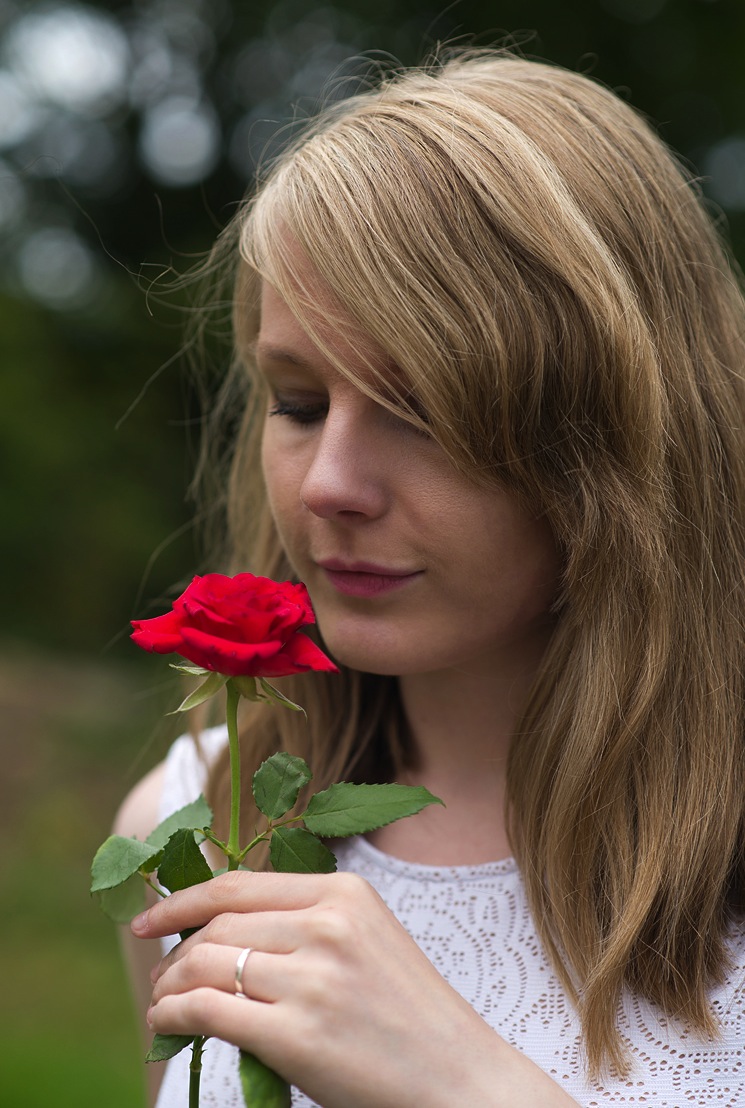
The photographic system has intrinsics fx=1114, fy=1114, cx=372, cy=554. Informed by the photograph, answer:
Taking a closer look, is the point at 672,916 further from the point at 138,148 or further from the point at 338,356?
the point at 138,148

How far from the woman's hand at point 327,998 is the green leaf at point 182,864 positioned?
15mm

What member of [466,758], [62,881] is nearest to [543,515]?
[466,758]

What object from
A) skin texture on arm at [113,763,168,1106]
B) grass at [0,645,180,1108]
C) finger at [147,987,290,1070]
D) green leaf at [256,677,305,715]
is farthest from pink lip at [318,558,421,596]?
grass at [0,645,180,1108]

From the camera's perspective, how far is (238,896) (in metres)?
1.24

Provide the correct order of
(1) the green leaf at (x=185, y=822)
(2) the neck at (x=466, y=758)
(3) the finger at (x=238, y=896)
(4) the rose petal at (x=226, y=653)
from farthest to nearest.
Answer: (2) the neck at (x=466, y=758) → (1) the green leaf at (x=185, y=822) → (3) the finger at (x=238, y=896) → (4) the rose petal at (x=226, y=653)

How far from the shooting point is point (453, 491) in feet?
5.08

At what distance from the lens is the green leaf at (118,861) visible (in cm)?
122

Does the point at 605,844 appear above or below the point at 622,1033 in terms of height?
above

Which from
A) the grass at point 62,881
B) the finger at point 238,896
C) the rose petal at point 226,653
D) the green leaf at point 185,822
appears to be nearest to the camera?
the rose petal at point 226,653

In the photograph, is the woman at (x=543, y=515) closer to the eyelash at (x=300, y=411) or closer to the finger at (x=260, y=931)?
the eyelash at (x=300, y=411)

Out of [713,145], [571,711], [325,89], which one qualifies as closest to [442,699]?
[571,711]

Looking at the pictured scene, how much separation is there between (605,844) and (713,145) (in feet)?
28.0

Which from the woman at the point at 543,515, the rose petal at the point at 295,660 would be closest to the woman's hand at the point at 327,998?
the woman at the point at 543,515

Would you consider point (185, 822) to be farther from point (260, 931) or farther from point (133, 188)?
point (133, 188)
